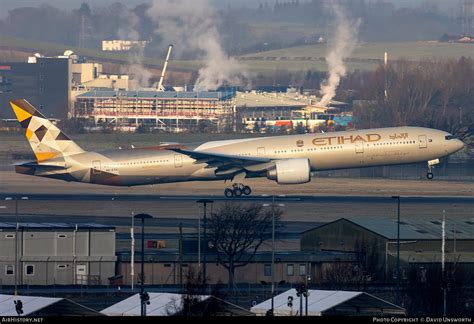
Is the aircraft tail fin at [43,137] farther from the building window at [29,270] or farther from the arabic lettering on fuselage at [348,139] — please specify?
the building window at [29,270]

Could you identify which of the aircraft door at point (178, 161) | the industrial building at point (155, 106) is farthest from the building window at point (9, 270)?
the industrial building at point (155, 106)

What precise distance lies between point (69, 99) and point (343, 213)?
119436 mm

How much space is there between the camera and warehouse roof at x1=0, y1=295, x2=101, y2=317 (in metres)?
39.5

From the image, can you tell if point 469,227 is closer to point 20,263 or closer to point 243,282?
point 243,282

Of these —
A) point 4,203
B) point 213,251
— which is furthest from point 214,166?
point 213,251

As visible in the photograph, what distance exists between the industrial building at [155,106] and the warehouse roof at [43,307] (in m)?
139

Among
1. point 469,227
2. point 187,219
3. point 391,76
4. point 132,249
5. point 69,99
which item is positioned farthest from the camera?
point 69,99

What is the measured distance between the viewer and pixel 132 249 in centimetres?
5519

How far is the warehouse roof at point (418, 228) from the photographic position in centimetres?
5975

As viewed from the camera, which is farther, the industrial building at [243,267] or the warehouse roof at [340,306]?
the industrial building at [243,267]

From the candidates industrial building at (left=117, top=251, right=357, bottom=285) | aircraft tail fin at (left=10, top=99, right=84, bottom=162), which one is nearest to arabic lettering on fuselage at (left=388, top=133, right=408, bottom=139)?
aircraft tail fin at (left=10, top=99, right=84, bottom=162)

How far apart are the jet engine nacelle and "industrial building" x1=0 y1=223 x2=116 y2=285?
59.5ft

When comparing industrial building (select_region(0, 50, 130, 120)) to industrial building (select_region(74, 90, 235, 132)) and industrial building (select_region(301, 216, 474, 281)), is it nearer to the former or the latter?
industrial building (select_region(74, 90, 235, 132))

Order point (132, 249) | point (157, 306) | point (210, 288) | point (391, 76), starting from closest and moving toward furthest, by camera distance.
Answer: point (157, 306) < point (210, 288) < point (132, 249) < point (391, 76)
